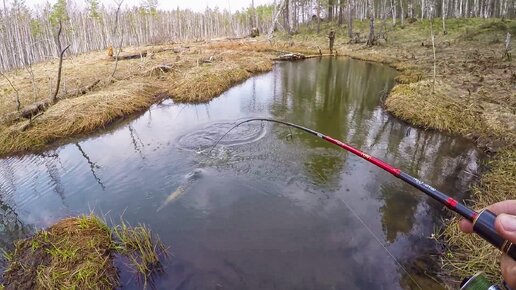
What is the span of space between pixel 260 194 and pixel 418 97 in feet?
27.8

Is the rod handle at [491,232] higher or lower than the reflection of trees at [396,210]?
higher

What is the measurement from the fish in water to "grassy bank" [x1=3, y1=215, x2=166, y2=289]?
4.11 ft

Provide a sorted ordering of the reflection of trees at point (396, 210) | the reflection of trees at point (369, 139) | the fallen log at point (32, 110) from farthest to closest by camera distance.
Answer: the fallen log at point (32, 110) < the reflection of trees at point (369, 139) < the reflection of trees at point (396, 210)

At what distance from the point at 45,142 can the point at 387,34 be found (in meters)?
31.1

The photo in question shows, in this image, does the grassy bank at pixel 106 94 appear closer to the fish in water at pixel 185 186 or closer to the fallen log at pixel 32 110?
the fallen log at pixel 32 110

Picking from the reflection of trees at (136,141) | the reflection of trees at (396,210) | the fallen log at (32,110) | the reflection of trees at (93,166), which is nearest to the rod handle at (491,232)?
the reflection of trees at (396,210)

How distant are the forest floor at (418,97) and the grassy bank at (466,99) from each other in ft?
0.07

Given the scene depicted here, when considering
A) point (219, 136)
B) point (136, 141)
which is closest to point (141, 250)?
point (219, 136)

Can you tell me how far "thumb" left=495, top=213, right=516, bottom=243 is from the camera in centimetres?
148

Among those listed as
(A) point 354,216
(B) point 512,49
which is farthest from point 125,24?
(A) point 354,216

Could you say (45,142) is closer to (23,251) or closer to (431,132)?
(23,251)

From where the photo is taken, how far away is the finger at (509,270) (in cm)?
159

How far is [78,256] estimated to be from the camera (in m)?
4.94

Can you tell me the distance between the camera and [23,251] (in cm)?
522
